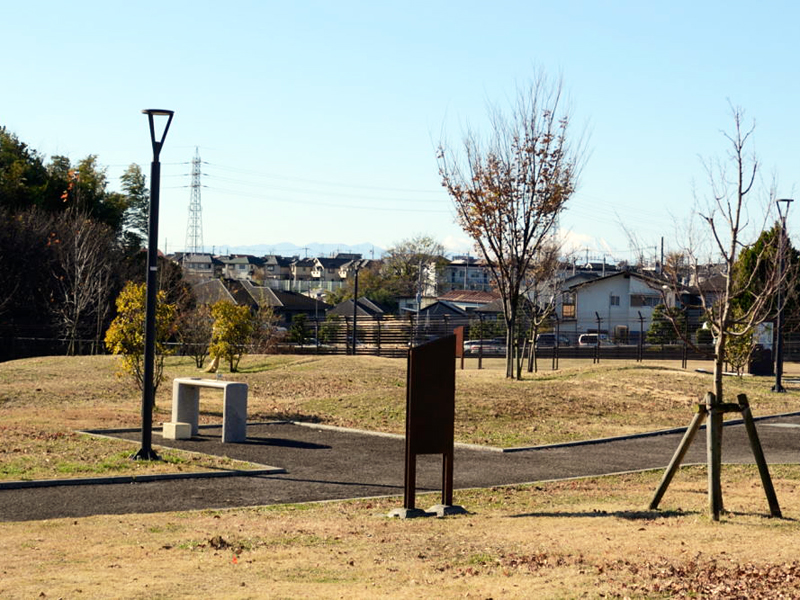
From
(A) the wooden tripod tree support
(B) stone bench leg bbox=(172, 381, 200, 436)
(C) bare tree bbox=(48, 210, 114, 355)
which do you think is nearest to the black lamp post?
(B) stone bench leg bbox=(172, 381, 200, 436)

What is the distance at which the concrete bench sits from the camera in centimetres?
1812

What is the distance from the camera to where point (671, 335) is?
2383 inches

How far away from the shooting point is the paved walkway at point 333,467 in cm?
1214

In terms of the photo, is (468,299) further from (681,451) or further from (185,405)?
(681,451)

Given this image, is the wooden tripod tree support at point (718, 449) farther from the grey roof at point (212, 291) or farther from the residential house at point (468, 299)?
the residential house at point (468, 299)

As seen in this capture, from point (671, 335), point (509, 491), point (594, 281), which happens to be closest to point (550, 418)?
point (509, 491)

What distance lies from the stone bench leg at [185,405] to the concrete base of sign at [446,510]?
8545 mm

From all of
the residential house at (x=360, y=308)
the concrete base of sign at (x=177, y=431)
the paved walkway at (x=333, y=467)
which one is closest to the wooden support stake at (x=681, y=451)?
the paved walkway at (x=333, y=467)

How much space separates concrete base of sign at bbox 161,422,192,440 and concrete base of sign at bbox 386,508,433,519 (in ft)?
26.3

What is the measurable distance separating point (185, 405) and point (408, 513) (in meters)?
8.95

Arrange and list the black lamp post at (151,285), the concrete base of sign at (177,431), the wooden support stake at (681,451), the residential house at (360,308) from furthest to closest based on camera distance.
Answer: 1. the residential house at (360,308)
2. the concrete base of sign at (177,431)
3. the black lamp post at (151,285)
4. the wooden support stake at (681,451)

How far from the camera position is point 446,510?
37.6ft

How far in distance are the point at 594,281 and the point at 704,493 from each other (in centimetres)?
6339

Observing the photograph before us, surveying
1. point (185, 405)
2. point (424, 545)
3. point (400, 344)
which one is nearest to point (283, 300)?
point (400, 344)
